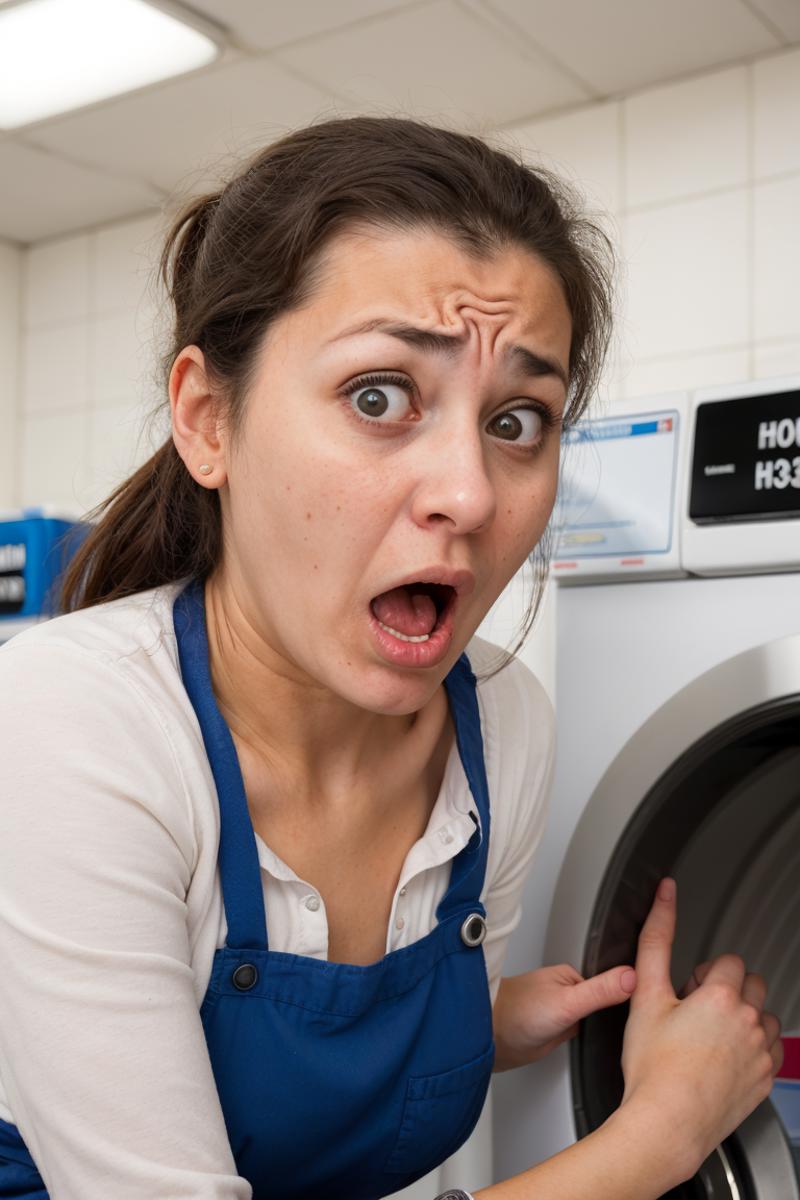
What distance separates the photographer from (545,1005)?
1053 millimetres

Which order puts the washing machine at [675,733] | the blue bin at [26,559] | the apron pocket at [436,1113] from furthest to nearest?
the blue bin at [26,559] → the washing machine at [675,733] → the apron pocket at [436,1113]

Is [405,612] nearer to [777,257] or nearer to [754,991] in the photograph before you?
[754,991]

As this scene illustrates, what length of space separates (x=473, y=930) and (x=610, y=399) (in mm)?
1352

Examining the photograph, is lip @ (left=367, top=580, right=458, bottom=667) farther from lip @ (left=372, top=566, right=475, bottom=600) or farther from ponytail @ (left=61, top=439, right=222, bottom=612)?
ponytail @ (left=61, top=439, right=222, bottom=612)

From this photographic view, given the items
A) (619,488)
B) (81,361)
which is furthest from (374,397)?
(81,361)

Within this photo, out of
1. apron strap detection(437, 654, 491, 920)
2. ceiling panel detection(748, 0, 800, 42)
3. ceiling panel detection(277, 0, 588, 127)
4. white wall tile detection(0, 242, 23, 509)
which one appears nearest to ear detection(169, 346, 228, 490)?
apron strap detection(437, 654, 491, 920)

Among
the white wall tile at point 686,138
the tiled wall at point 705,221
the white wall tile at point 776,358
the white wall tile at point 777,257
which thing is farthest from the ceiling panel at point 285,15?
the white wall tile at point 776,358

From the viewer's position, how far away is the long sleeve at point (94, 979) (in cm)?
71

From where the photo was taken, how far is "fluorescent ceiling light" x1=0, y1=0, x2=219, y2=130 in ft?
6.73

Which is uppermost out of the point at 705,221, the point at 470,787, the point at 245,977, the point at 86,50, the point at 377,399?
the point at 86,50

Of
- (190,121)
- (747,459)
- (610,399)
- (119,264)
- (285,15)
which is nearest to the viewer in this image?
(747,459)

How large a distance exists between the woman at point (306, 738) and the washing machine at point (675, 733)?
94 mm

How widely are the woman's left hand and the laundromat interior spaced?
2 cm

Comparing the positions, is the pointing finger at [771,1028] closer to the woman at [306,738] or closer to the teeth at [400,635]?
the woman at [306,738]
